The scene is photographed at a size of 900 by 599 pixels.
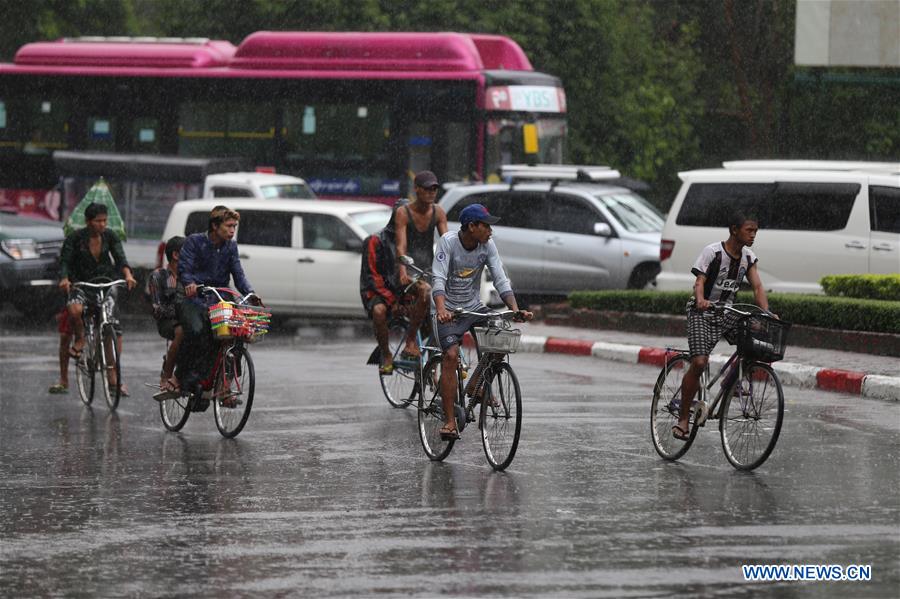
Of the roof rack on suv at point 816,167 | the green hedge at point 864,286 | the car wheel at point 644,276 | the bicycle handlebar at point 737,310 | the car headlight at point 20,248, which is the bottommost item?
the car wheel at point 644,276

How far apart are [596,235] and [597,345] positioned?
5.00 metres

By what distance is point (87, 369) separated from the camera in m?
14.6

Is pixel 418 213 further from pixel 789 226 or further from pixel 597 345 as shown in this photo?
pixel 789 226

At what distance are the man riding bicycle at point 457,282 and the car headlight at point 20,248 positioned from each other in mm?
13401

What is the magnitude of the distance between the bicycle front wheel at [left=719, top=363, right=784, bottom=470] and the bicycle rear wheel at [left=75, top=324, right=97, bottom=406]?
20.1 feet

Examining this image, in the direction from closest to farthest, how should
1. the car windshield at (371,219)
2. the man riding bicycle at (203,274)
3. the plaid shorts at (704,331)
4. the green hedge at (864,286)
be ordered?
the plaid shorts at (704,331)
the man riding bicycle at (203,274)
the green hedge at (864,286)
the car windshield at (371,219)

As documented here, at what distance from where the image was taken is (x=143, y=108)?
29.6 meters

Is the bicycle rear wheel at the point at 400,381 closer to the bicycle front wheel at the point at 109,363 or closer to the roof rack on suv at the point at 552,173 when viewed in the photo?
the bicycle front wheel at the point at 109,363

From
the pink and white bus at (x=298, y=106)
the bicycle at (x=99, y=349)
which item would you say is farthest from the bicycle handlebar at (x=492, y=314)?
the pink and white bus at (x=298, y=106)

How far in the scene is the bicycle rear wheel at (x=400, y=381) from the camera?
1377 cm

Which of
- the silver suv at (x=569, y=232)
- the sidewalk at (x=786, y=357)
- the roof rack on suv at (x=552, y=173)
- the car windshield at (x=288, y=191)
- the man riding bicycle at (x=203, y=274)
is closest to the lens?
the man riding bicycle at (x=203, y=274)

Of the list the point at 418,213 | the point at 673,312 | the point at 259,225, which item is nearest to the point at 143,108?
the point at 259,225

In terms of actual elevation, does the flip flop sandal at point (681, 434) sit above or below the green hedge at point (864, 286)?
above

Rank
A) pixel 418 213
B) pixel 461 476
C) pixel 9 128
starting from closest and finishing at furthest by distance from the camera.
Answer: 1. pixel 461 476
2. pixel 418 213
3. pixel 9 128
